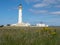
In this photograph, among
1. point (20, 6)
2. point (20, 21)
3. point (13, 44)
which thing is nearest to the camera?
point (13, 44)

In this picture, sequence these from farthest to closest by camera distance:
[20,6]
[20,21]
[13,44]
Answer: [20,6], [20,21], [13,44]

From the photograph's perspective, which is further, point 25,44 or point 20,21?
point 20,21

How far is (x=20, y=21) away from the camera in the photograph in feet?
175

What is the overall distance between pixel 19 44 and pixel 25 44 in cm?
29

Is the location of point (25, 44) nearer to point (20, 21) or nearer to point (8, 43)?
point (8, 43)

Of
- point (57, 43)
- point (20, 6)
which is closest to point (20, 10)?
point (20, 6)

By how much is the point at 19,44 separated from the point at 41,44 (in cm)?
102

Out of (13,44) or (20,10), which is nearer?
(13,44)

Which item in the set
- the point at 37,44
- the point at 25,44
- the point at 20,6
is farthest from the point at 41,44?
the point at 20,6

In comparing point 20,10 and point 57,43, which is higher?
point 20,10

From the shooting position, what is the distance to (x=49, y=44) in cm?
881

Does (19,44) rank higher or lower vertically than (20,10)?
lower

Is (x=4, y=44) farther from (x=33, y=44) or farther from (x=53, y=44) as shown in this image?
(x=53, y=44)

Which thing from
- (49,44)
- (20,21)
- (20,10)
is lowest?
(49,44)
